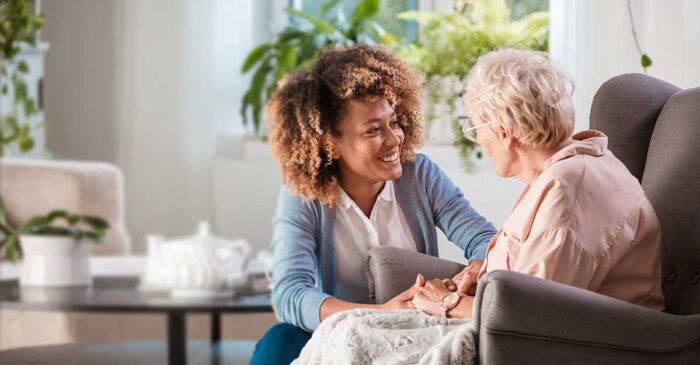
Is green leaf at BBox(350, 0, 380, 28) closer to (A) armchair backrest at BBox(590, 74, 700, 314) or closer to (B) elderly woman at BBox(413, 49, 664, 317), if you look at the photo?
(A) armchair backrest at BBox(590, 74, 700, 314)

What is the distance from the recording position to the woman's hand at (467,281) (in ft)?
5.82

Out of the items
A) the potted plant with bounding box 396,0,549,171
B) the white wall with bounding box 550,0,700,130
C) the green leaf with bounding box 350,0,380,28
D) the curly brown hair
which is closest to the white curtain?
the green leaf with bounding box 350,0,380,28

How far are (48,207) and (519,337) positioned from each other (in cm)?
227

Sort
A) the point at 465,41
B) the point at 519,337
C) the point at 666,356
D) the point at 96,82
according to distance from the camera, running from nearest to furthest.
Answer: the point at 519,337 → the point at 666,356 → the point at 465,41 → the point at 96,82

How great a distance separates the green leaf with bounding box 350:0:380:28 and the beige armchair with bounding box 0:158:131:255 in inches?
40.8

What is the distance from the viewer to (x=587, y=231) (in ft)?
5.17

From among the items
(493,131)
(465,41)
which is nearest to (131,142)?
(465,41)

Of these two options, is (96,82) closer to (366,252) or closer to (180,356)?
(180,356)

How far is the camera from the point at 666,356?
62.7 inches

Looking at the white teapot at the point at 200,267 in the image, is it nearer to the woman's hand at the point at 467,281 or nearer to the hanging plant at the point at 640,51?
the woman's hand at the point at 467,281

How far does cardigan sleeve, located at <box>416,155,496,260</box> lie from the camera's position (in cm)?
199

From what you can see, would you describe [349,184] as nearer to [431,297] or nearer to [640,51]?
[431,297]

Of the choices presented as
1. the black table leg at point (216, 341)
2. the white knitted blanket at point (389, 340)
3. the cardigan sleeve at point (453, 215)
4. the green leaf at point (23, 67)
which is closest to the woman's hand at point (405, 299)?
the white knitted blanket at point (389, 340)

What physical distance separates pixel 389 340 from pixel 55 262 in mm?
1210
